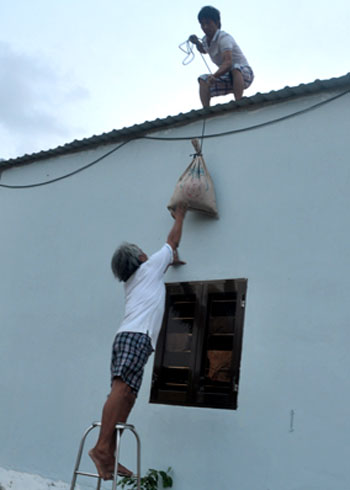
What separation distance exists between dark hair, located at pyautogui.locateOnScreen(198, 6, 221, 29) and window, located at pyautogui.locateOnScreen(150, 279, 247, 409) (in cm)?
322

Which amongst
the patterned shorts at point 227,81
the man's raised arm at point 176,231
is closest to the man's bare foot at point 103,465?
the man's raised arm at point 176,231

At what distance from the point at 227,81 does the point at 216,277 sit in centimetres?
262

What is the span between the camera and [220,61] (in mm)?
7246

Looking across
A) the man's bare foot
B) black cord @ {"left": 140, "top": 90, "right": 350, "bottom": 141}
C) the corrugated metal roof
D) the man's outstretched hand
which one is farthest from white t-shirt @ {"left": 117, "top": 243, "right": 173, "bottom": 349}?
the corrugated metal roof

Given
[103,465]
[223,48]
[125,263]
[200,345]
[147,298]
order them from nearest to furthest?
1. [103,465]
2. [147,298]
3. [125,263]
4. [200,345]
5. [223,48]

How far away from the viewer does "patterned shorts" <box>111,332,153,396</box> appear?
4715 mm

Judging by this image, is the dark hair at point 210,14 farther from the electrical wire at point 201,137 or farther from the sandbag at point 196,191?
the sandbag at point 196,191

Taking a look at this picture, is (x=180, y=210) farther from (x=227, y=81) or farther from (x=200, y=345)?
(x=227, y=81)

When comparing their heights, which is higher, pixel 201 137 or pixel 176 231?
pixel 201 137

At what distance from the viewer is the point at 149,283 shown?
5.07 metres

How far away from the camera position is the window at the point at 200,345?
17.1 ft

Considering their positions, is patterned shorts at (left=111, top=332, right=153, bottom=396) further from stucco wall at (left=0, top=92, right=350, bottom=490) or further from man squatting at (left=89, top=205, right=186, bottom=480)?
stucco wall at (left=0, top=92, right=350, bottom=490)

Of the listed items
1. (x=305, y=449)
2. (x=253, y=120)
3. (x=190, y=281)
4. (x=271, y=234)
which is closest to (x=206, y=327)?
(x=190, y=281)

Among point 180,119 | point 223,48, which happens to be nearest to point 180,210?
point 180,119
